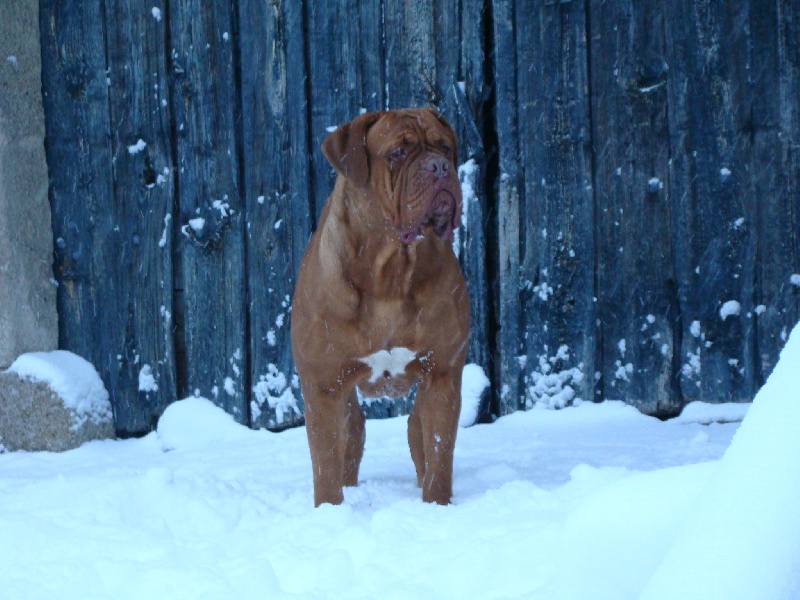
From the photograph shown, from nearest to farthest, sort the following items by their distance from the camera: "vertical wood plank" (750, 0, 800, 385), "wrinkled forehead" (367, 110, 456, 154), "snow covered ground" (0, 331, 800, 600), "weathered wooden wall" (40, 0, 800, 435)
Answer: "snow covered ground" (0, 331, 800, 600)
"wrinkled forehead" (367, 110, 456, 154)
"vertical wood plank" (750, 0, 800, 385)
"weathered wooden wall" (40, 0, 800, 435)

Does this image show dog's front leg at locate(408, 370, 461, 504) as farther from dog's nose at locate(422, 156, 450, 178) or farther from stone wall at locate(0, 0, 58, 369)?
stone wall at locate(0, 0, 58, 369)

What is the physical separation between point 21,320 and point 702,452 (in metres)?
2.90

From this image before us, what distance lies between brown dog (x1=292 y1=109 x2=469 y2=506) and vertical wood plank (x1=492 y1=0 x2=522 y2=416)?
1.04 meters

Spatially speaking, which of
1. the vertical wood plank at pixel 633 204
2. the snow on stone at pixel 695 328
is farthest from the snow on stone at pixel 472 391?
the snow on stone at pixel 695 328

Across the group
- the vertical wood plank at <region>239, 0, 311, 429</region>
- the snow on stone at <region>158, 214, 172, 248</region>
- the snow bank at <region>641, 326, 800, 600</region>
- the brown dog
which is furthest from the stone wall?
the snow bank at <region>641, 326, 800, 600</region>

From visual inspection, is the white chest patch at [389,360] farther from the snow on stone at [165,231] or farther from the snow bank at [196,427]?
the snow on stone at [165,231]

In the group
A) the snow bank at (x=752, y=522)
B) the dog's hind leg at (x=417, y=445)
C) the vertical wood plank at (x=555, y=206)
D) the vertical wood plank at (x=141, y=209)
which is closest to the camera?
the snow bank at (x=752, y=522)

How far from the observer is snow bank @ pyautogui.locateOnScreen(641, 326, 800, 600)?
39.1 inches

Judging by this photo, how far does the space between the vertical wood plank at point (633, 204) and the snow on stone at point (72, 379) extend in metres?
2.28

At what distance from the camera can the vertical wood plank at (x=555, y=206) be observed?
3580 mm

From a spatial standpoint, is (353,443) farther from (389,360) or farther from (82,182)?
(82,182)

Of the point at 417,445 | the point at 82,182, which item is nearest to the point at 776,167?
the point at 417,445

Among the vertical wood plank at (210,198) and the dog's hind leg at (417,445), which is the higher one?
the vertical wood plank at (210,198)

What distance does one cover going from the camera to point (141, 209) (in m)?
4.07
